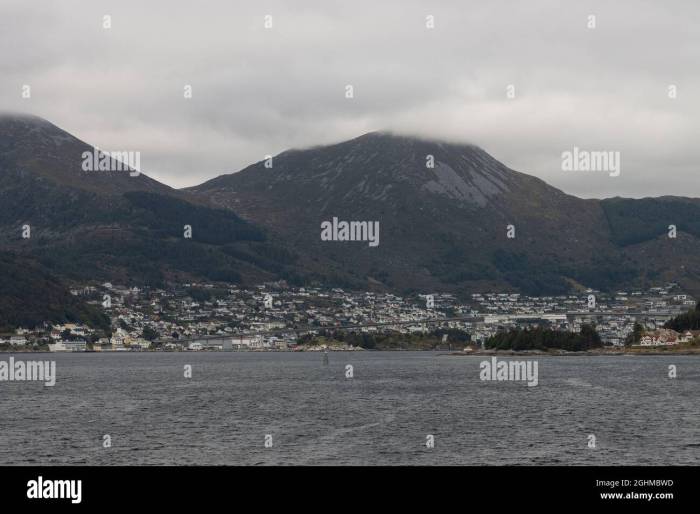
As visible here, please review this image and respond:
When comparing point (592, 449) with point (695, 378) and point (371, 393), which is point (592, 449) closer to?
point (371, 393)

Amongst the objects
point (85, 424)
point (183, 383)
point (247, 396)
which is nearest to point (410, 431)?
point (85, 424)

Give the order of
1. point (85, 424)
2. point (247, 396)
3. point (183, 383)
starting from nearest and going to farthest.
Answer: point (85, 424)
point (247, 396)
point (183, 383)
